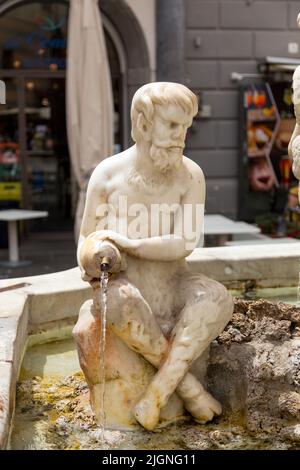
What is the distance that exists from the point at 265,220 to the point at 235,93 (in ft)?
6.84

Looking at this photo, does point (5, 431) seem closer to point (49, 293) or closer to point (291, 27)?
point (49, 293)

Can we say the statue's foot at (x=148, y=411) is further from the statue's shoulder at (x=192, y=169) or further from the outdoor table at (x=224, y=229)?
the outdoor table at (x=224, y=229)

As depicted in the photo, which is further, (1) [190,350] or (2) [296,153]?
(2) [296,153]

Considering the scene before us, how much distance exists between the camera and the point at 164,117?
3.03 meters

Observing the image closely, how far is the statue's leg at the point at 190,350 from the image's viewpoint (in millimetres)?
3086

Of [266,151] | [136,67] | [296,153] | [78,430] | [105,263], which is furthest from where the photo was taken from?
[266,151]

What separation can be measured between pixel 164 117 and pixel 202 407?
4.06ft

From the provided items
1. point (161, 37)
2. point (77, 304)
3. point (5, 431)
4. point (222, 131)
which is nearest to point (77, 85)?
point (161, 37)

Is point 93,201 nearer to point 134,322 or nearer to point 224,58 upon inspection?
point 134,322

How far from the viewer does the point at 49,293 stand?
164 inches

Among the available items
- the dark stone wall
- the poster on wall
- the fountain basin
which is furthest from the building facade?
the fountain basin

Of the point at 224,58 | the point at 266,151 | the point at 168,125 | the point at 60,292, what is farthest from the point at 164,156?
the point at 266,151

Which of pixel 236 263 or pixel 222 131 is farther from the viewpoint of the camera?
pixel 222 131

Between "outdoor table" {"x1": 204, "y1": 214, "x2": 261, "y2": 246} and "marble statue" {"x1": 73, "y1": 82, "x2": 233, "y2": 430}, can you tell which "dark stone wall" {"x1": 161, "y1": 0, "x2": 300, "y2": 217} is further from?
"marble statue" {"x1": 73, "y1": 82, "x2": 233, "y2": 430}
